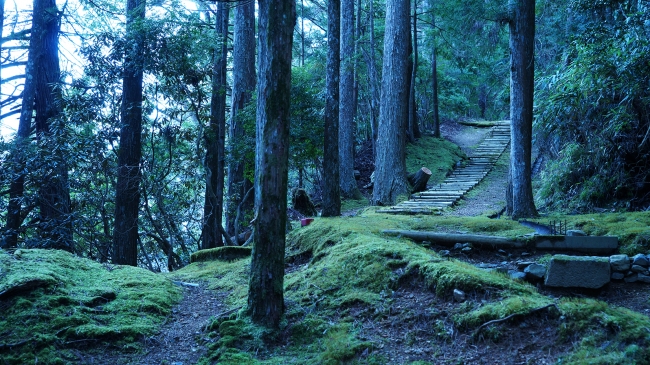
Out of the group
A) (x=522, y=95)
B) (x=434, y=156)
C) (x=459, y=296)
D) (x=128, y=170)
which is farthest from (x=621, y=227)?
(x=434, y=156)

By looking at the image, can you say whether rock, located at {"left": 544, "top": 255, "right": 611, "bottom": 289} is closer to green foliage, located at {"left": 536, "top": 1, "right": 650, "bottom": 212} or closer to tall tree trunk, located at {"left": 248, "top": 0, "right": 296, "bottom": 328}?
tall tree trunk, located at {"left": 248, "top": 0, "right": 296, "bottom": 328}

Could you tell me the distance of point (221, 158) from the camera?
11852 millimetres

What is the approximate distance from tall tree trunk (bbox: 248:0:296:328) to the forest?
0.02 m

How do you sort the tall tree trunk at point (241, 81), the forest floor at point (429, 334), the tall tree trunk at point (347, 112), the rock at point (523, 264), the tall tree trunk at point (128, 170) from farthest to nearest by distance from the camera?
the tall tree trunk at point (347, 112) < the tall tree trunk at point (241, 81) < the tall tree trunk at point (128, 170) < the rock at point (523, 264) < the forest floor at point (429, 334)

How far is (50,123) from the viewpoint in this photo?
11.7m

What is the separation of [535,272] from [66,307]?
5.32 meters

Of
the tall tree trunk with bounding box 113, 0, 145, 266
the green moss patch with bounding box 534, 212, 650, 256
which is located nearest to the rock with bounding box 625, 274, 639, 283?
the green moss patch with bounding box 534, 212, 650, 256

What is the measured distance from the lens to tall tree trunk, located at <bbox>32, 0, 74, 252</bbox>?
11.0m

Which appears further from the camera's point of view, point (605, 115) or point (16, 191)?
point (16, 191)

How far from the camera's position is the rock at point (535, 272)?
5.55 meters

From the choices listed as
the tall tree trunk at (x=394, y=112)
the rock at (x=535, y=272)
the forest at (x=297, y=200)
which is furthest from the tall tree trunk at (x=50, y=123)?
the rock at (x=535, y=272)

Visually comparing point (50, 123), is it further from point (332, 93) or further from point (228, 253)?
point (332, 93)

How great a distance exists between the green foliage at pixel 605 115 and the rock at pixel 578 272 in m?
4.59

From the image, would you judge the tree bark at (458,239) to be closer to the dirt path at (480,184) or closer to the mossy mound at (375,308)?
the mossy mound at (375,308)
